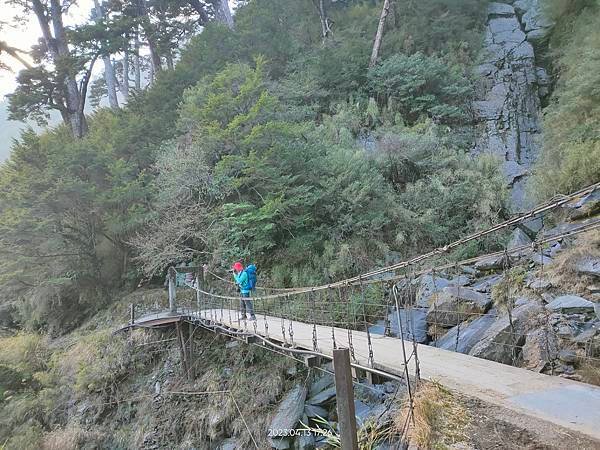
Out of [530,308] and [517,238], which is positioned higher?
[530,308]

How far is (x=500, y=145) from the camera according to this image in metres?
9.34

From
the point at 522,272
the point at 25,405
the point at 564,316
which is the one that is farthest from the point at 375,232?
the point at 25,405

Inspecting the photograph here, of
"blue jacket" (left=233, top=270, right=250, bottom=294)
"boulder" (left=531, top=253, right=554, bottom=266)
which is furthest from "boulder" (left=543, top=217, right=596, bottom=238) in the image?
"blue jacket" (left=233, top=270, right=250, bottom=294)

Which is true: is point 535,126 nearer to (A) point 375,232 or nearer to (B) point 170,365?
(A) point 375,232

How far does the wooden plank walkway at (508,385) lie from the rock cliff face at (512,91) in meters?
5.56

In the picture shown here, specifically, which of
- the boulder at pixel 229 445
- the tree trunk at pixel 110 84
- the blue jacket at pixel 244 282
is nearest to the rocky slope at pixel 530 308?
the blue jacket at pixel 244 282

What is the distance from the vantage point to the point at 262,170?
734cm

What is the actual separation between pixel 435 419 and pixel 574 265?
125 inches

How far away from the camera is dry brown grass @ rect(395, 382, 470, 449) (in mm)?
1877

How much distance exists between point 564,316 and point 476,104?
319 inches

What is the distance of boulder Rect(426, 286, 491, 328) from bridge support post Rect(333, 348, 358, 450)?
9.14ft

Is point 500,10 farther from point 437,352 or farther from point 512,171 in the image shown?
point 437,352

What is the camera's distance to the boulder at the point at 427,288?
562 cm

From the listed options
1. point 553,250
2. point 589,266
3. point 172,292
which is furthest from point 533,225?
point 172,292
